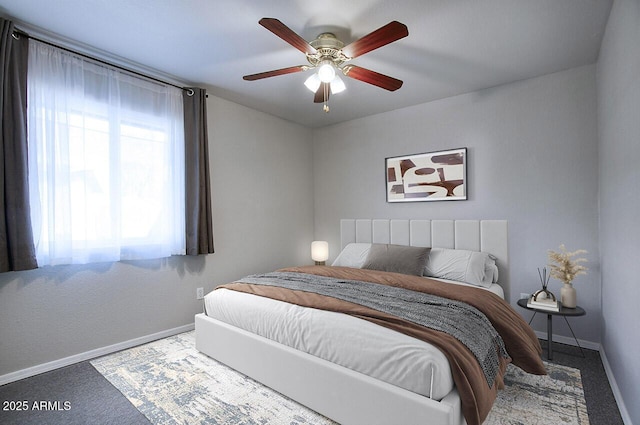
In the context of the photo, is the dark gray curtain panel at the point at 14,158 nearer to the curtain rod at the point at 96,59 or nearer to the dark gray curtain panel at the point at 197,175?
the curtain rod at the point at 96,59

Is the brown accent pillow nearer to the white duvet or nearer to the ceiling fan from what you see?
the white duvet

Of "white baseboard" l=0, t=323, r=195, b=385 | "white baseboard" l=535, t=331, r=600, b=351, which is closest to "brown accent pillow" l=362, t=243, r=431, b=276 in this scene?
"white baseboard" l=535, t=331, r=600, b=351

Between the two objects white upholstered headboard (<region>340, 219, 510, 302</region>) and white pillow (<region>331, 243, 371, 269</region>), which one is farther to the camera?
white pillow (<region>331, 243, 371, 269</region>)

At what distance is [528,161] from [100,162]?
403 centimetres

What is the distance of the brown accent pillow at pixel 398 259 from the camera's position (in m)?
3.24

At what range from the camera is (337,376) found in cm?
182

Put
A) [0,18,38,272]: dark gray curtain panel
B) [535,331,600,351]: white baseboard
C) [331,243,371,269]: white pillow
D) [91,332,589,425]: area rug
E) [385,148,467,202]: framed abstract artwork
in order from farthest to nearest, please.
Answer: [331,243,371,269]: white pillow < [385,148,467,202]: framed abstract artwork < [535,331,600,351]: white baseboard < [0,18,38,272]: dark gray curtain panel < [91,332,589,425]: area rug

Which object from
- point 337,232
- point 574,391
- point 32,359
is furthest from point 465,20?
point 32,359

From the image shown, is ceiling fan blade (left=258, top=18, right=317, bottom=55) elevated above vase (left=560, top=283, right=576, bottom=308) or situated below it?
above

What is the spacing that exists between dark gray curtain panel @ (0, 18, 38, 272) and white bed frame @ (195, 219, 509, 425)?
4.56 feet

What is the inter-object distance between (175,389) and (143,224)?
1536 mm

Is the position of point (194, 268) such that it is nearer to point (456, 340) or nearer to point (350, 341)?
point (350, 341)

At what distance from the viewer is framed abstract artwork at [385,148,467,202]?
3641 millimetres

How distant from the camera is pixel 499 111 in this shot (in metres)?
3.41
